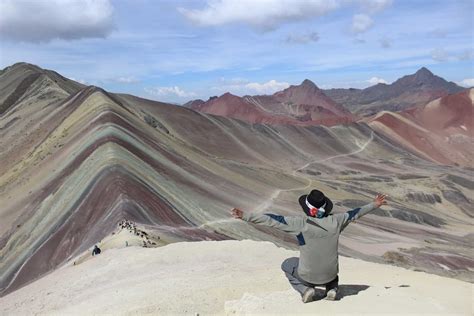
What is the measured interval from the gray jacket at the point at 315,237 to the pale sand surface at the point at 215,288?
45cm

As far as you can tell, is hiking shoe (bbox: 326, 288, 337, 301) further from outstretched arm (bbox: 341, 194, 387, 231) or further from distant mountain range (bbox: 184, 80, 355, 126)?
distant mountain range (bbox: 184, 80, 355, 126)

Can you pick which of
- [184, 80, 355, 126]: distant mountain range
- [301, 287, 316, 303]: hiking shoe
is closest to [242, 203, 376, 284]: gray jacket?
[301, 287, 316, 303]: hiking shoe

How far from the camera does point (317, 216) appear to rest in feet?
24.5

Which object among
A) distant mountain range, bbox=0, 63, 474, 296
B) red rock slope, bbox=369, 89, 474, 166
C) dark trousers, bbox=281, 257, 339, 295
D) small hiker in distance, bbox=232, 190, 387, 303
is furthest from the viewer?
red rock slope, bbox=369, 89, 474, 166

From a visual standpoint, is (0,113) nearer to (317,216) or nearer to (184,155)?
(184,155)

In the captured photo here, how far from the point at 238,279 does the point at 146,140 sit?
117 ft

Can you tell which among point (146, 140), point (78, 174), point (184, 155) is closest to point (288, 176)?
point (184, 155)

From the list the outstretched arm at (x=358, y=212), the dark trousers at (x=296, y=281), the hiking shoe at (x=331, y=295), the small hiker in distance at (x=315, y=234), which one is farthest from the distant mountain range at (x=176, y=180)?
the outstretched arm at (x=358, y=212)

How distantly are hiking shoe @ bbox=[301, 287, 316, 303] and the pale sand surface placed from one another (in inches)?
3.5

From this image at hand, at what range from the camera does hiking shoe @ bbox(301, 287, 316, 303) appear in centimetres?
737

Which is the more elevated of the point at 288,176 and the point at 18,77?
the point at 18,77

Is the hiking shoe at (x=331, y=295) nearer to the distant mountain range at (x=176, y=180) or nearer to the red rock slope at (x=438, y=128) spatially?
the distant mountain range at (x=176, y=180)

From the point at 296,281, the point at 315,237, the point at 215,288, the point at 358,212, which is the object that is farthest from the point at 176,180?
the point at 315,237

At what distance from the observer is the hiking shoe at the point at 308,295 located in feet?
24.2
